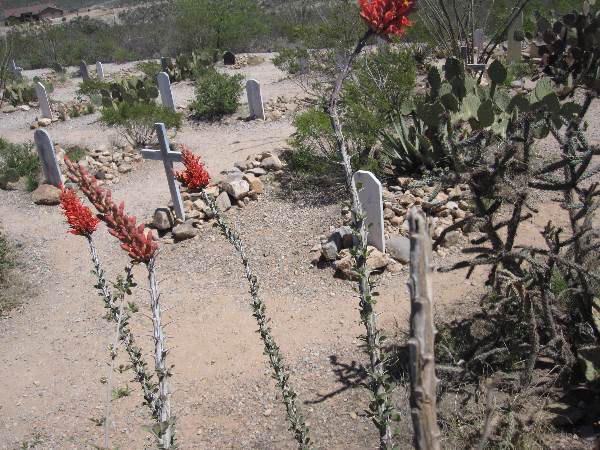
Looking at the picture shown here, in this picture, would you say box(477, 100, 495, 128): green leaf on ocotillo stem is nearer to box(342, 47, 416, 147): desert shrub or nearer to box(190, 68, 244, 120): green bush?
box(342, 47, 416, 147): desert shrub

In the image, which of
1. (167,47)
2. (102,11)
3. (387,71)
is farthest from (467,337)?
(102,11)

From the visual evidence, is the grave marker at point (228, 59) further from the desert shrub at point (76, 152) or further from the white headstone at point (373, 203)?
the white headstone at point (373, 203)

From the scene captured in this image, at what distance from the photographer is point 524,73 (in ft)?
36.8

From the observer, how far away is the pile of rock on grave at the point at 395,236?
535 cm

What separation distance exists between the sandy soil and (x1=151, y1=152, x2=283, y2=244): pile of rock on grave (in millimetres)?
162

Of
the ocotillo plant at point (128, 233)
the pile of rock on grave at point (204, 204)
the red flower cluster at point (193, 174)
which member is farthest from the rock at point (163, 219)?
the ocotillo plant at point (128, 233)

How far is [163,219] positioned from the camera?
22.4ft

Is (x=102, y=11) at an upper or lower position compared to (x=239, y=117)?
upper

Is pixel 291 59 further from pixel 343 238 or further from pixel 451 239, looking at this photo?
pixel 451 239

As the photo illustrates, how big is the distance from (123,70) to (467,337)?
19062 millimetres

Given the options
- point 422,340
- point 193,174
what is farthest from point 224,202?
point 422,340

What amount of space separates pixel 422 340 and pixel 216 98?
35.5 ft

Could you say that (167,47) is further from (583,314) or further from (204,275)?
(583,314)

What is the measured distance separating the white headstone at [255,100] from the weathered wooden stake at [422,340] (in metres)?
9.99
